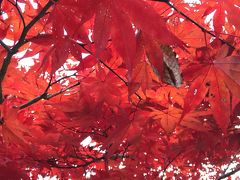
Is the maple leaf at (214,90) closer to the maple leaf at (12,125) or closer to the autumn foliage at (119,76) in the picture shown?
the autumn foliage at (119,76)

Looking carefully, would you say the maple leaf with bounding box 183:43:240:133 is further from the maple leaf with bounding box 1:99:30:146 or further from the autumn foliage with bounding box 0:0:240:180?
the maple leaf with bounding box 1:99:30:146

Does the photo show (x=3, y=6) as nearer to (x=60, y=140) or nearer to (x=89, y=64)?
(x=89, y=64)

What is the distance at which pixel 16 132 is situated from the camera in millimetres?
1166

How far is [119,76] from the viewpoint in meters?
1.29

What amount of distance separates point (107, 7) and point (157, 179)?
211cm

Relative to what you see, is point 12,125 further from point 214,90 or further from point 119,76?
point 214,90

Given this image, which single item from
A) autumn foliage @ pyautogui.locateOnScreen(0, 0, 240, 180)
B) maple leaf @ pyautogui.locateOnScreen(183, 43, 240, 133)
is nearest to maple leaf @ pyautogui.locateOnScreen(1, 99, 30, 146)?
autumn foliage @ pyautogui.locateOnScreen(0, 0, 240, 180)

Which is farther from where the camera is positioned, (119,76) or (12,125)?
(119,76)

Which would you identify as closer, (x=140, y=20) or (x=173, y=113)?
(x=140, y=20)

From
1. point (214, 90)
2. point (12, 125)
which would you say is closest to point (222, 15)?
point (214, 90)

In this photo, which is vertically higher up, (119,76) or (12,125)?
(119,76)

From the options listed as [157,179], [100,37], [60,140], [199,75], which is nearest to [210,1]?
[199,75]

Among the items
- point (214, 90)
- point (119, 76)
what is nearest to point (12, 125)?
point (119, 76)

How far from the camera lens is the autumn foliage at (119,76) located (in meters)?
0.80
